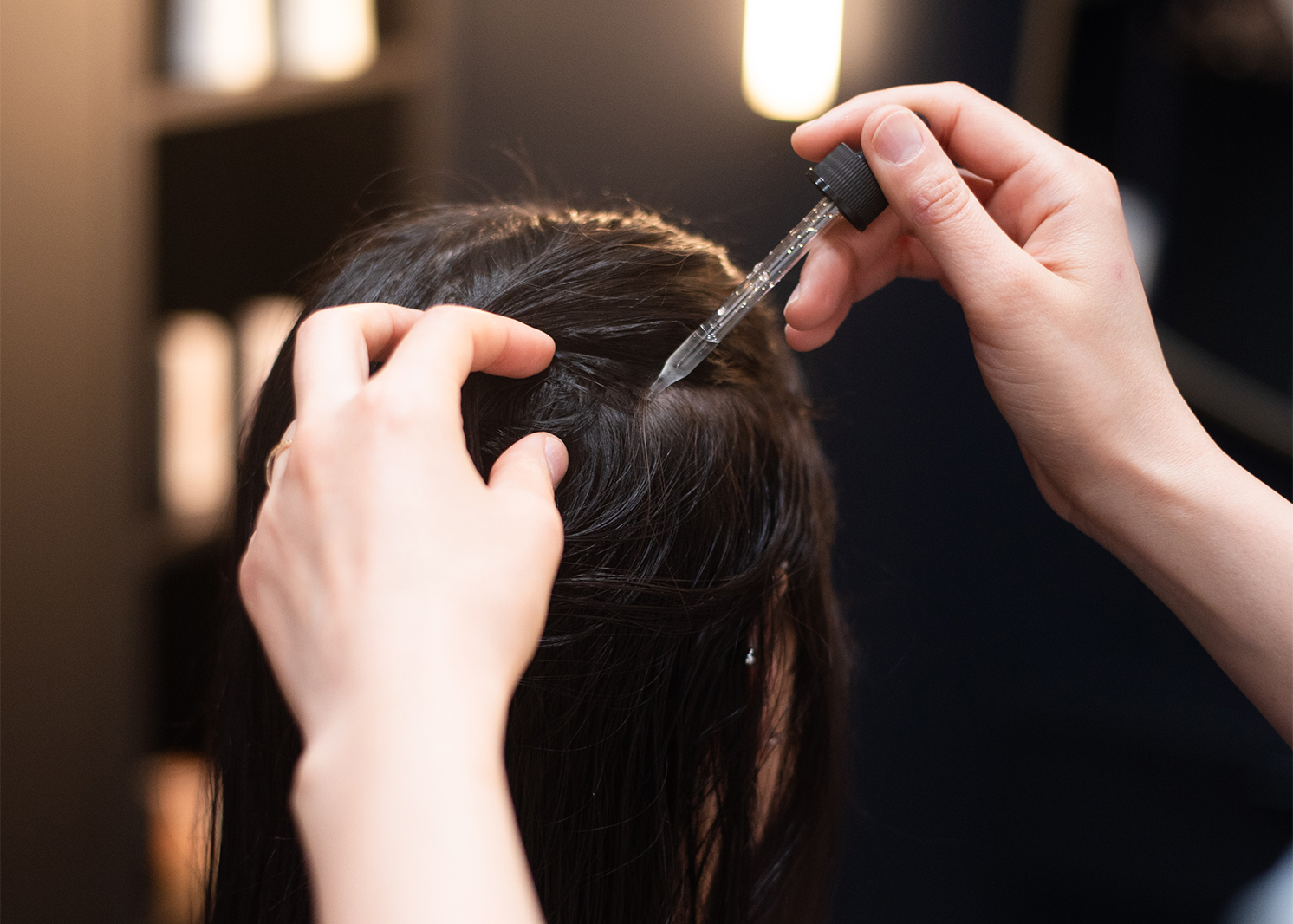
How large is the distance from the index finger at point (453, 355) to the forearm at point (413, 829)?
0.15 m

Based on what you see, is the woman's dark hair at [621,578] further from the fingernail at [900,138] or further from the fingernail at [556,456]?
the fingernail at [900,138]

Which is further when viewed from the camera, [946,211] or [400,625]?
[946,211]

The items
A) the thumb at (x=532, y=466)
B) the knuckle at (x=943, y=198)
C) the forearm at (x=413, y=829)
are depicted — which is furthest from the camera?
the knuckle at (x=943, y=198)

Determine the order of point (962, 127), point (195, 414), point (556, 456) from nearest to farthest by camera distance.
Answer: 1. point (556, 456)
2. point (962, 127)
3. point (195, 414)

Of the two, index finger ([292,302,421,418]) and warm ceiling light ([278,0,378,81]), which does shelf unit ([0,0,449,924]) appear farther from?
index finger ([292,302,421,418])

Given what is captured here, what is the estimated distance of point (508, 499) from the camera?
1.38ft

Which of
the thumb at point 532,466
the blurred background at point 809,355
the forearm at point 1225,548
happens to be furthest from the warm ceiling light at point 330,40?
the forearm at point 1225,548

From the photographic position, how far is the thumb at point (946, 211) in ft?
→ 1.86

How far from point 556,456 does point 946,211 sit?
1.04 feet

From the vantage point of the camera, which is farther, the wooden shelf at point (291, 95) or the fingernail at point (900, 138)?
the wooden shelf at point (291, 95)

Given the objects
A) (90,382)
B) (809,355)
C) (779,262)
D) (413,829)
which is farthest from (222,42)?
(413,829)

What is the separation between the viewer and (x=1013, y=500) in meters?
1.20

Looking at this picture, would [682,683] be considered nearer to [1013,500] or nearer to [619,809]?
[619,809]

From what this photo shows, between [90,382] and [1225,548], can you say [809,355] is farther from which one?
[90,382]
